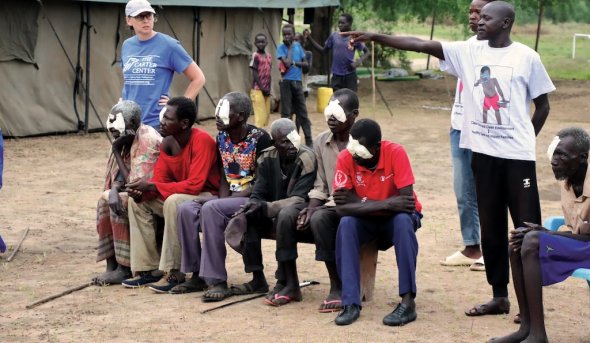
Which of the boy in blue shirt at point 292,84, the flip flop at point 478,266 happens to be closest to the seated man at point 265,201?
the flip flop at point 478,266

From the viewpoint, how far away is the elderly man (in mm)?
5969

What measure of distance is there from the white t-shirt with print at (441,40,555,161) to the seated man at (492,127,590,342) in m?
0.40

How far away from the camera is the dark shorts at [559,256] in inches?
210

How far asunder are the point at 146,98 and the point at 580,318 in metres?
3.32

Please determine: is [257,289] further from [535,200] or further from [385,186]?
[535,200]

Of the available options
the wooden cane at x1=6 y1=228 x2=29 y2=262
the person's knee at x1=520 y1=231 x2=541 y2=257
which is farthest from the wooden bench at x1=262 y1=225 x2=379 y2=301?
the wooden cane at x1=6 y1=228 x2=29 y2=262

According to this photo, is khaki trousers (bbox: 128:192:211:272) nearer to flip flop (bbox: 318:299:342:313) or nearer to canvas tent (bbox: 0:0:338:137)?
flip flop (bbox: 318:299:342:313)

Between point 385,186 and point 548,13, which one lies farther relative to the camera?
point 548,13

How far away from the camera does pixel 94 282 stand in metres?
7.15

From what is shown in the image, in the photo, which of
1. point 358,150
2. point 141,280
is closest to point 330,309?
point 358,150

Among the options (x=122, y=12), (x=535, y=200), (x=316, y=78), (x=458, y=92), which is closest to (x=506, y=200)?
(x=535, y=200)

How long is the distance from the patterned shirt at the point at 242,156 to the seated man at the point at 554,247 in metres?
2.01

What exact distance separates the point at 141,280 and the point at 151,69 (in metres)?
1.55

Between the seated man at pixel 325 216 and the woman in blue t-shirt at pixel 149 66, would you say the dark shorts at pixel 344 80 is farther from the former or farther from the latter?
the seated man at pixel 325 216
